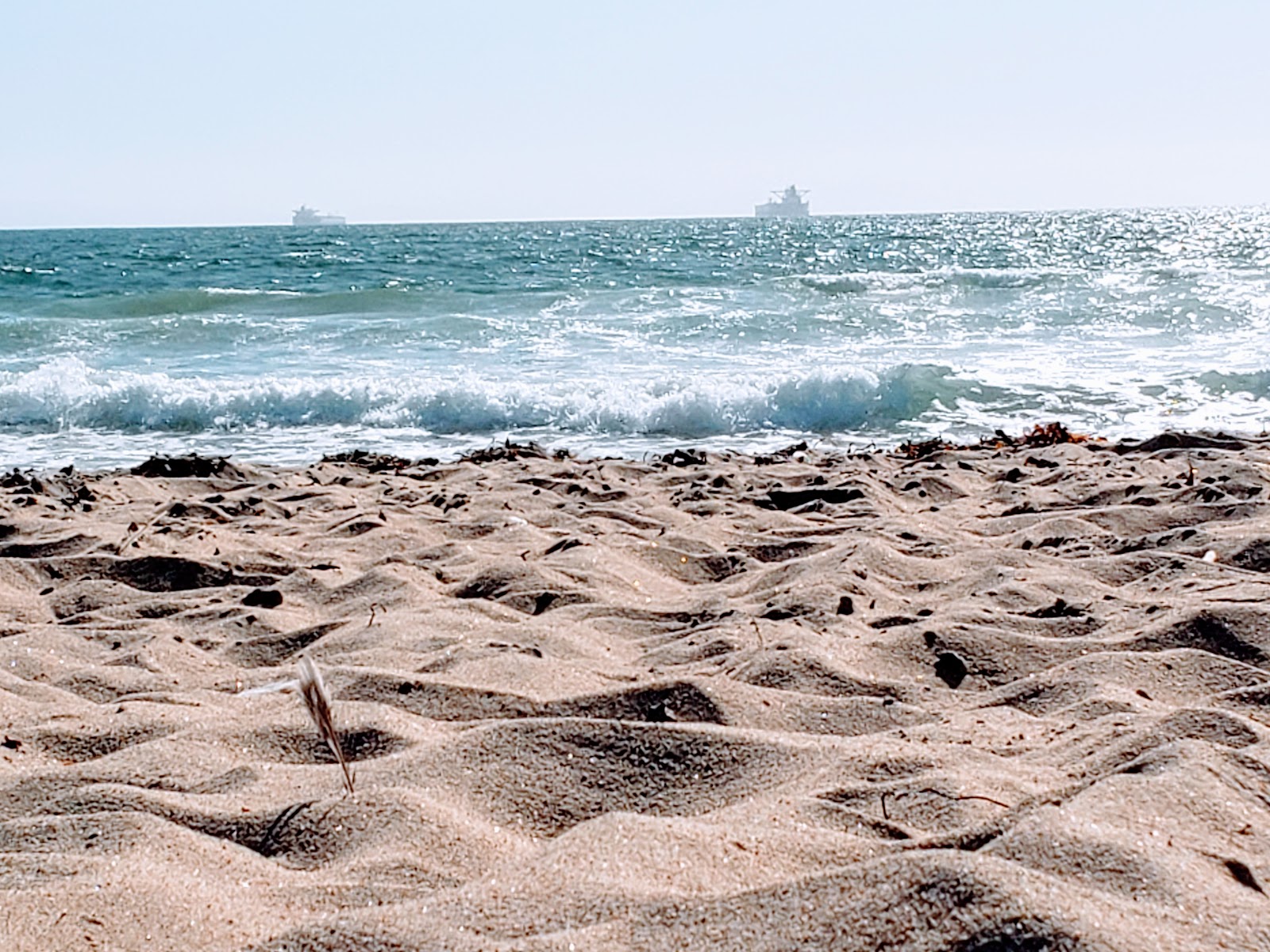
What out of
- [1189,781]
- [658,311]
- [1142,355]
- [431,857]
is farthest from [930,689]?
[658,311]

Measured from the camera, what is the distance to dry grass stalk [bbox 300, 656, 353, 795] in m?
1.71

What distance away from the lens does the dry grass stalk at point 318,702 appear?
1708mm

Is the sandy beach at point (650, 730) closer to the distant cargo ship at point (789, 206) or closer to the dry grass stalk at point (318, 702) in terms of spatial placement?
the dry grass stalk at point (318, 702)

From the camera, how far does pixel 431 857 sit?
1.61 metres

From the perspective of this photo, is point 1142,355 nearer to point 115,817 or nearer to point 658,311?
point 658,311

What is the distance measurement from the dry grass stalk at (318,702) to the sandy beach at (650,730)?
0.11m

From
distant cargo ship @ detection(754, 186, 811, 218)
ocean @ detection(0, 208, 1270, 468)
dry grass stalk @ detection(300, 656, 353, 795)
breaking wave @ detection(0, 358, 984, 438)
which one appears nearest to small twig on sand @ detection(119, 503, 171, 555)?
dry grass stalk @ detection(300, 656, 353, 795)

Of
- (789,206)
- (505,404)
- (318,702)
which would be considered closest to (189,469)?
(505,404)

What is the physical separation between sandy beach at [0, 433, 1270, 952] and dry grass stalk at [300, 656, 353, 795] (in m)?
0.11

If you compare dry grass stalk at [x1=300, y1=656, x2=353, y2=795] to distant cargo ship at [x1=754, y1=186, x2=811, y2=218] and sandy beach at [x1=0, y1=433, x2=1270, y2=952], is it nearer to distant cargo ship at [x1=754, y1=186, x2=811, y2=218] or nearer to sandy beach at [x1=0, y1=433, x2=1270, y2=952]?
sandy beach at [x1=0, y1=433, x2=1270, y2=952]

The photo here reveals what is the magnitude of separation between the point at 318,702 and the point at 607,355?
10510 mm

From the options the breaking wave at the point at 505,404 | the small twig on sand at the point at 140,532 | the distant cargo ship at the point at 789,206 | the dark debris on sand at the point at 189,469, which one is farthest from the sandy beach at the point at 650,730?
the distant cargo ship at the point at 789,206

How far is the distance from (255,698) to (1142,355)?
10927 millimetres

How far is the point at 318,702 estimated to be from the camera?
1.76 m
